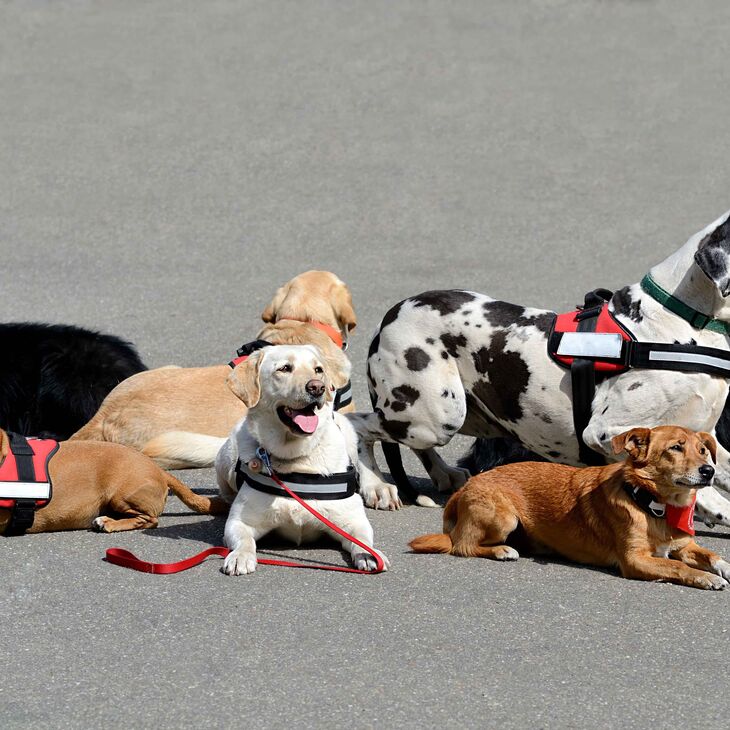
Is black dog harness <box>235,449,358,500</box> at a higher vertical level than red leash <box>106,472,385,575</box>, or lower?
higher

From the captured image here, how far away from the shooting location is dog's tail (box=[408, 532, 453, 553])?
5164mm

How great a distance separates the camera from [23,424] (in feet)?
23.4

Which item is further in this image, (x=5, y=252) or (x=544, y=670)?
(x=5, y=252)

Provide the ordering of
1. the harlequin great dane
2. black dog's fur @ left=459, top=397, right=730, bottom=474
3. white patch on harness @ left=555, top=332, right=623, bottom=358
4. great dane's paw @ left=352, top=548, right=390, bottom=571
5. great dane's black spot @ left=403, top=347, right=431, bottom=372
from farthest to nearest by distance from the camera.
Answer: black dog's fur @ left=459, top=397, right=730, bottom=474 → great dane's black spot @ left=403, top=347, right=431, bottom=372 → white patch on harness @ left=555, top=332, right=623, bottom=358 → the harlequin great dane → great dane's paw @ left=352, top=548, right=390, bottom=571

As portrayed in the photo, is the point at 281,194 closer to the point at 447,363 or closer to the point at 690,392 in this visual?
the point at 447,363

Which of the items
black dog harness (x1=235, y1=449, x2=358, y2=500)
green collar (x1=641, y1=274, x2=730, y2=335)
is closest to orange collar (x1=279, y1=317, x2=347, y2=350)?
black dog harness (x1=235, y1=449, x2=358, y2=500)

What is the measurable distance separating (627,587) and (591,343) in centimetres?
127

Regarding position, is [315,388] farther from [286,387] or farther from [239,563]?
[239,563]

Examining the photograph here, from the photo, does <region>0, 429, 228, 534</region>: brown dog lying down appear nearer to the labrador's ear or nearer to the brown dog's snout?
the brown dog's snout

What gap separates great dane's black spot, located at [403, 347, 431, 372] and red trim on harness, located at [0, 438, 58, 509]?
5.60 feet

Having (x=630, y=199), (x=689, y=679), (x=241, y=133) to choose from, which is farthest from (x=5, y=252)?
(x=689, y=679)

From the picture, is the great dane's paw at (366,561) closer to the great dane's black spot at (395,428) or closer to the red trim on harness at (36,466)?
the great dane's black spot at (395,428)

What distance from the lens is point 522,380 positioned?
5.73 meters

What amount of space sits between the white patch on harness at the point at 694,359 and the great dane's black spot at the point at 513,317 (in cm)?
61
